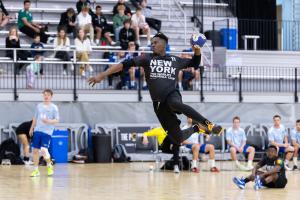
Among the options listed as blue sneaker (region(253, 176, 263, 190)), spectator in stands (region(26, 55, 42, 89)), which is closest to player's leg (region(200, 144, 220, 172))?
blue sneaker (region(253, 176, 263, 190))

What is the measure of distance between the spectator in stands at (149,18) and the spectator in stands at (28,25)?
13.8 feet

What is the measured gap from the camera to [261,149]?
91.9ft

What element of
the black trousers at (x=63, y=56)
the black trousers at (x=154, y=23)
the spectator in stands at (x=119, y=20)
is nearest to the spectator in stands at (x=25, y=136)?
the black trousers at (x=63, y=56)

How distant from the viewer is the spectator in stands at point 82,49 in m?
28.0

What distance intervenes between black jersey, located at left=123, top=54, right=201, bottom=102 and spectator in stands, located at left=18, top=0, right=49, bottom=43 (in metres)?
13.9

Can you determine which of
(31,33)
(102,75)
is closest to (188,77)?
(31,33)

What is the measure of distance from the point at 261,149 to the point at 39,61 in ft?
25.0

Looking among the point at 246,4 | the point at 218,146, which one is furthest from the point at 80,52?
the point at 246,4

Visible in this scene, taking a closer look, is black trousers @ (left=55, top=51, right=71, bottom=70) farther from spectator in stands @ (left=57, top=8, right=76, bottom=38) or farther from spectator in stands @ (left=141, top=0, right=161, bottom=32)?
spectator in stands @ (left=141, top=0, right=161, bottom=32)

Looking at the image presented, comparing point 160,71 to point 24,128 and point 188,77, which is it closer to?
point 24,128

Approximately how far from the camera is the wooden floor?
1560cm

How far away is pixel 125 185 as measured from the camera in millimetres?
18062

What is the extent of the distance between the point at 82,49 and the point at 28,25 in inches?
79.3

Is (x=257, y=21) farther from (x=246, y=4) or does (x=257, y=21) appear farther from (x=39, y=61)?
(x=39, y=61)
